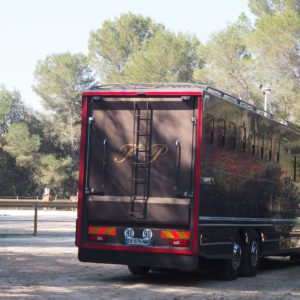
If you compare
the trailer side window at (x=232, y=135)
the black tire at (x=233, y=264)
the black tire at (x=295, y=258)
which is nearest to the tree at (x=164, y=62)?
the black tire at (x=295, y=258)

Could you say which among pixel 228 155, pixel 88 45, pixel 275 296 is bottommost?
pixel 275 296

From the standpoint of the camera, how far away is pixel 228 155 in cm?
1578

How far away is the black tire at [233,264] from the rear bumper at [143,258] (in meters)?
1.81

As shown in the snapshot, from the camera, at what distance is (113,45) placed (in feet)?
315

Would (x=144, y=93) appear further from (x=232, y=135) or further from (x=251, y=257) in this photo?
(x=251, y=257)

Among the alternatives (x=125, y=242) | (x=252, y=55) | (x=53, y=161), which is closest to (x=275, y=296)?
(x=125, y=242)

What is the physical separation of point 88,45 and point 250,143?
81147 mm

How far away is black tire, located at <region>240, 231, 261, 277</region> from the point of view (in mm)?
16922

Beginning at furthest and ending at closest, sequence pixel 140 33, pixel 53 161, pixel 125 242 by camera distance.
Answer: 1. pixel 140 33
2. pixel 53 161
3. pixel 125 242

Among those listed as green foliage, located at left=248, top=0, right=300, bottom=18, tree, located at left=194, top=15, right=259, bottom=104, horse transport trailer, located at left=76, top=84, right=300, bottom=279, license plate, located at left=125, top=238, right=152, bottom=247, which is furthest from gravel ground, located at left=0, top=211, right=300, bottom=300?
tree, located at left=194, top=15, right=259, bottom=104

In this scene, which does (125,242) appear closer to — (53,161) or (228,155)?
(228,155)

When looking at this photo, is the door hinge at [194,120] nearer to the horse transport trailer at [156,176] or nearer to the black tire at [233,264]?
the horse transport trailer at [156,176]

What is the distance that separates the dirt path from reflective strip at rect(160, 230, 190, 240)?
0.85 m

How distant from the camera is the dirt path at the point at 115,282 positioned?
43.0 ft
